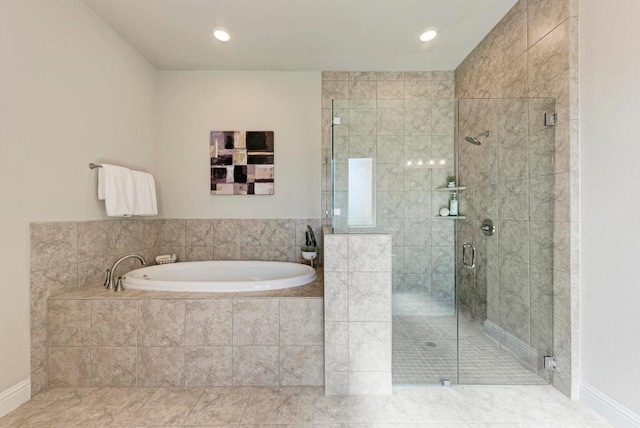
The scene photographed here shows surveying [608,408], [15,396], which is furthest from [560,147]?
[15,396]

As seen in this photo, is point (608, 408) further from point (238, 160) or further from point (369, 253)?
point (238, 160)

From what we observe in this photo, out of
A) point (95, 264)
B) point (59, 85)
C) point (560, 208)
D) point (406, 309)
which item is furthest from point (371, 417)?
point (59, 85)

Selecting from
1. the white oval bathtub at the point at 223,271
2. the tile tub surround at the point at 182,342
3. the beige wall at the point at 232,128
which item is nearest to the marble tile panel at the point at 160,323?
the tile tub surround at the point at 182,342

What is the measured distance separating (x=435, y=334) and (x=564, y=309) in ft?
2.94

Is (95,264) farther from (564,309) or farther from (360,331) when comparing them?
(564,309)

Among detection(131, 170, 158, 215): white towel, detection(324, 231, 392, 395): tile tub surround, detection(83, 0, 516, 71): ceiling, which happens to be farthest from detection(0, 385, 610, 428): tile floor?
detection(83, 0, 516, 71): ceiling

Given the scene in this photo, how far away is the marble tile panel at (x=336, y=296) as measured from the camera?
1.83 metres

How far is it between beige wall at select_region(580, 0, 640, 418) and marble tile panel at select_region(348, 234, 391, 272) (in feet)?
3.69

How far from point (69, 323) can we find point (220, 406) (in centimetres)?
113

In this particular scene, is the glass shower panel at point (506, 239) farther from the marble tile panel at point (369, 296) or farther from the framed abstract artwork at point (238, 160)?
the framed abstract artwork at point (238, 160)

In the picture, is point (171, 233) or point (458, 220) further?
point (171, 233)

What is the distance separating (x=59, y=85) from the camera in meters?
1.95

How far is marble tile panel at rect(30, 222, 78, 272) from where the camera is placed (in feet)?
5.83

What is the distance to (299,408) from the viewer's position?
1.66 metres
